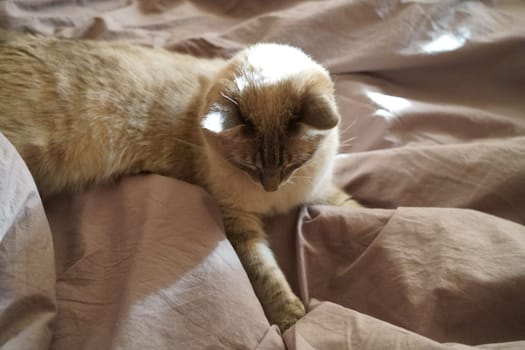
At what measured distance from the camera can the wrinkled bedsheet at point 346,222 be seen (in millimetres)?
951

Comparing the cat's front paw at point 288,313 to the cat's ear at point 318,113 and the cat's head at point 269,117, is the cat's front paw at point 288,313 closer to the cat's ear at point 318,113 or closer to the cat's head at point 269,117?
the cat's head at point 269,117

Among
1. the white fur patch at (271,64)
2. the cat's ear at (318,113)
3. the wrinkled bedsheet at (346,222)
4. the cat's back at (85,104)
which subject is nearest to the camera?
the wrinkled bedsheet at (346,222)

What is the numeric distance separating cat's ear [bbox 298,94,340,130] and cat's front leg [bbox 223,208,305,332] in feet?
1.35

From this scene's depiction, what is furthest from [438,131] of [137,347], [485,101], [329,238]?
[137,347]

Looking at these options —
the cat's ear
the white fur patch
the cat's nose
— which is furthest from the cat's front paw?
the white fur patch

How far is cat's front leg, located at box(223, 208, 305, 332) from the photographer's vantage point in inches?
44.1

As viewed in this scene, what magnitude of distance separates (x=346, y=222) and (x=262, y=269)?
0.27 meters

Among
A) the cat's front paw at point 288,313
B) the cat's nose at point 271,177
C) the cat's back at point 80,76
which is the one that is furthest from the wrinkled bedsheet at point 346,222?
the cat's back at point 80,76

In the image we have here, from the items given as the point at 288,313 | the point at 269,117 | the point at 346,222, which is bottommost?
the point at 288,313

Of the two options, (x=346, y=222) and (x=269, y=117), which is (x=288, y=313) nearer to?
(x=346, y=222)

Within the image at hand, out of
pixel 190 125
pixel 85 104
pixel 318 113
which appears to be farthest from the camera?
pixel 190 125

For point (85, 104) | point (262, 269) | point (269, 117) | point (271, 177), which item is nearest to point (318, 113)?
point (269, 117)

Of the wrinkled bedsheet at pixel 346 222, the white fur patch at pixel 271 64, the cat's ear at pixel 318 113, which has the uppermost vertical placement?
the white fur patch at pixel 271 64

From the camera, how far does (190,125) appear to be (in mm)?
1480
